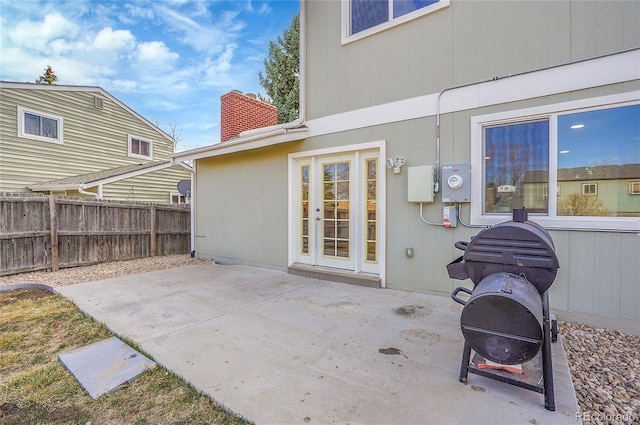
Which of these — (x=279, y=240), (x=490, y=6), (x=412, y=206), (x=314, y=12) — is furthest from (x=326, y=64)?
(x=279, y=240)

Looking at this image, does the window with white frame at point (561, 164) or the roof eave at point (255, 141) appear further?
the roof eave at point (255, 141)

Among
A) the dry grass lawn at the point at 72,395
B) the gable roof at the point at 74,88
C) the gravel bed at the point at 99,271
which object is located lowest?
the dry grass lawn at the point at 72,395

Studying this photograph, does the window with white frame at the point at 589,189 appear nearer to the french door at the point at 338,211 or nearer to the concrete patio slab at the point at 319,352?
the concrete patio slab at the point at 319,352

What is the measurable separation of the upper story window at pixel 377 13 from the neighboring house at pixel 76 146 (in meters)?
9.41

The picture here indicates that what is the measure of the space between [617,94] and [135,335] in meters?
5.46

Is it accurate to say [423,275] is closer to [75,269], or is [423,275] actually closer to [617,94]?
[617,94]

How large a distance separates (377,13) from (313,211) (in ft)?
10.9

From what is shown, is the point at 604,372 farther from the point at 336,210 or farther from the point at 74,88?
the point at 74,88

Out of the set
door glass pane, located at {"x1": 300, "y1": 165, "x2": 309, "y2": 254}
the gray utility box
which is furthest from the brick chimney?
the gray utility box

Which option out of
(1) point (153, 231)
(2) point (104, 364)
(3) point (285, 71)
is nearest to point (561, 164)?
(2) point (104, 364)

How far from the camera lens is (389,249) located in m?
4.43

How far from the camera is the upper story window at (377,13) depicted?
13.5ft

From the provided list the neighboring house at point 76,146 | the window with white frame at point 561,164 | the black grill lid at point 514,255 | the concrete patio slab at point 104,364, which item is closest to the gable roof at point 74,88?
the neighboring house at point 76,146

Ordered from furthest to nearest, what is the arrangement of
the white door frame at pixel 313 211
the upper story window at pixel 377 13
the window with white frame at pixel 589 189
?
the white door frame at pixel 313 211 < the upper story window at pixel 377 13 < the window with white frame at pixel 589 189
